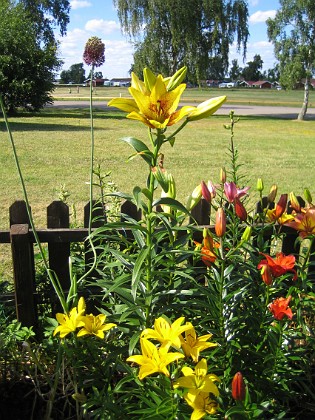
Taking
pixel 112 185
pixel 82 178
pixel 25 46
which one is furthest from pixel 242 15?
pixel 112 185

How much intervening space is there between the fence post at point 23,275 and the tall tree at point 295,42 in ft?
68.0

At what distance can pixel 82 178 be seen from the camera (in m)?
7.56

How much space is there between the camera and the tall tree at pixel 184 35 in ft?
77.5

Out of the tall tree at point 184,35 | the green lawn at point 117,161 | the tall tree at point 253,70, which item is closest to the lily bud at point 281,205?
the green lawn at point 117,161

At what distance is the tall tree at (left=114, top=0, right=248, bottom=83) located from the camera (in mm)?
23609

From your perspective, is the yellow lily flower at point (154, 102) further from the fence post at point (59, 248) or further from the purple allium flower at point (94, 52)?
the fence post at point (59, 248)

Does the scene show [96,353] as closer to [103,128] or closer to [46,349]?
[46,349]

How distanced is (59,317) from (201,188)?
0.63 m

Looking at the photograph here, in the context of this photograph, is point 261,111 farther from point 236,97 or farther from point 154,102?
point 154,102

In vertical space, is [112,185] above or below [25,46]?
below

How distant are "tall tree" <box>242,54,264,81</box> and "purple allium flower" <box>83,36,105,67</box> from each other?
10313 cm

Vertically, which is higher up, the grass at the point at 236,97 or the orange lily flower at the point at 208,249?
the grass at the point at 236,97

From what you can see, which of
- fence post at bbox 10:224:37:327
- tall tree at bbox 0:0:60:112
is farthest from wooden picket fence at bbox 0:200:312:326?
tall tree at bbox 0:0:60:112

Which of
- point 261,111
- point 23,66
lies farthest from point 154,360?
point 261,111
